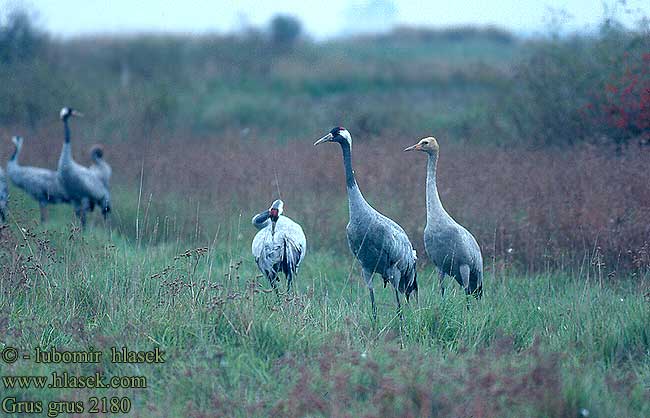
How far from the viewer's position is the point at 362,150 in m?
12.5

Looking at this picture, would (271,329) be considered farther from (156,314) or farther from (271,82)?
(271,82)

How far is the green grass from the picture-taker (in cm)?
450

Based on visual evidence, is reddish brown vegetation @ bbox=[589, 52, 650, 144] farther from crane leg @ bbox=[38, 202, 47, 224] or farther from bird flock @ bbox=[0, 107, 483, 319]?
crane leg @ bbox=[38, 202, 47, 224]

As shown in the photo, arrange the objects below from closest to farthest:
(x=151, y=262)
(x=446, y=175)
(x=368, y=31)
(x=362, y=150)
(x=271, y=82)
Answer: (x=151, y=262) < (x=446, y=175) < (x=362, y=150) < (x=271, y=82) < (x=368, y=31)

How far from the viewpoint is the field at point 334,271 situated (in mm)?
4676

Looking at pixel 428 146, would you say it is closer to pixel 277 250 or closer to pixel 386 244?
pixel 386 244

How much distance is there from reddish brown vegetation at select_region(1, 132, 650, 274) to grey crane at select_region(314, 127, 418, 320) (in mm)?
943

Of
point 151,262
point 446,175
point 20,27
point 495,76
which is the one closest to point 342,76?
point 495,76

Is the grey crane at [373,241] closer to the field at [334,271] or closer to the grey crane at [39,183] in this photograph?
the field at [334,271]

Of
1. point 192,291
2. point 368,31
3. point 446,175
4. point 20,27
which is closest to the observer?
point 192,291

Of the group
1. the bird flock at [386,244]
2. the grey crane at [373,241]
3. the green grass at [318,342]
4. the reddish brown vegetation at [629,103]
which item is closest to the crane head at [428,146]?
the bird flock at [386,244]

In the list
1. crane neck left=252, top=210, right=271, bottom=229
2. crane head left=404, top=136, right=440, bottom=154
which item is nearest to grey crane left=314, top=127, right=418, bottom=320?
crane head left=404, top=136, right=440, bottom=154

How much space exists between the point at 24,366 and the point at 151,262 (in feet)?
6.42

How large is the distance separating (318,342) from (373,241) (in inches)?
73.7
